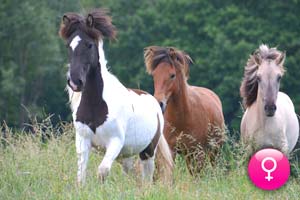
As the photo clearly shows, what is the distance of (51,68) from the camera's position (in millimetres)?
43812

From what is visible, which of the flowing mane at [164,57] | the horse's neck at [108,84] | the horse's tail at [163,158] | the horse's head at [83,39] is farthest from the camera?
the flowing mane at [164,57]

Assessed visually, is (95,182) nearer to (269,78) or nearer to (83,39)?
(83,39)

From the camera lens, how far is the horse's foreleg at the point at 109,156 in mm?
9648

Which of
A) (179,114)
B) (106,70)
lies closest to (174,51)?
(179,114)

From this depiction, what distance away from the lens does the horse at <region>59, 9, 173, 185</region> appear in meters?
9.81

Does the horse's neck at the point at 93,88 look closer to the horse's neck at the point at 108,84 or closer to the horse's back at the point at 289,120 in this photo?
the horse's neck at the point at 108,84

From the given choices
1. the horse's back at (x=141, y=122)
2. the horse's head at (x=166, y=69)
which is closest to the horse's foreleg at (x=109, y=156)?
the horse's back at (x=141, y=122)

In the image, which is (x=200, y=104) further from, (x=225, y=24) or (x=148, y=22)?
(x=148, y=22)

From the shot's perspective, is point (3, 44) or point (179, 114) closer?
point (179, 114)

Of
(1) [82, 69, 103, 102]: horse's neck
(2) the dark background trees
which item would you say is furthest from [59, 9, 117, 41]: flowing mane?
(2) the dark background trees

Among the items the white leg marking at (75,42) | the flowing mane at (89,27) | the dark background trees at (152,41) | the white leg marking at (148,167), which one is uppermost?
the flowing mane at (89,27)

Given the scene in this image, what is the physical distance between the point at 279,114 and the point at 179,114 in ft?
4.17

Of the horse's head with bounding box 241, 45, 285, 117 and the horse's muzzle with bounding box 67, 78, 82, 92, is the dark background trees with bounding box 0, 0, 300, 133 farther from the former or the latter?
the horse's muzzle with bounding box 67, 78, 82, 92

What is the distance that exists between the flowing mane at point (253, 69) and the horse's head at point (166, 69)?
803mm
